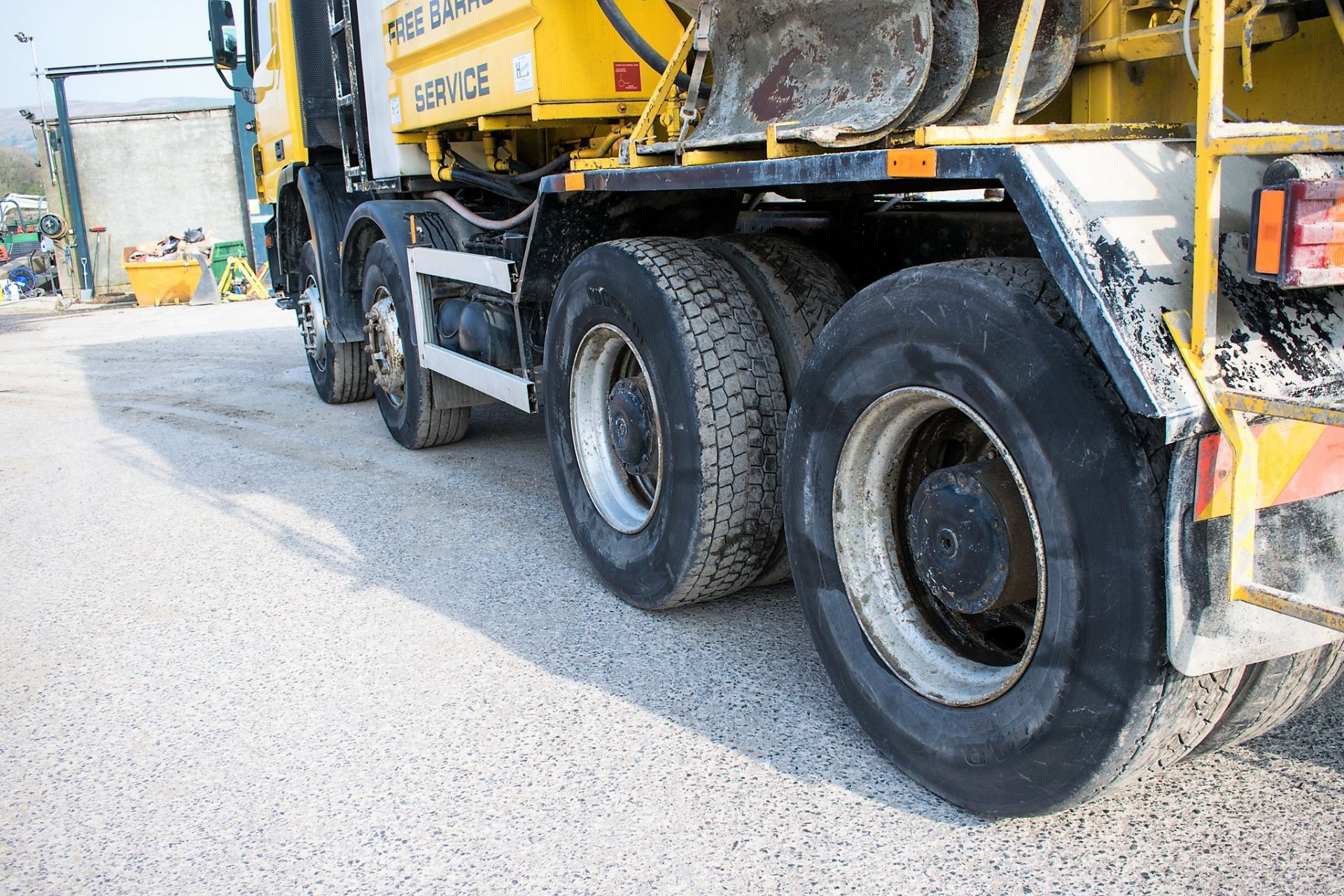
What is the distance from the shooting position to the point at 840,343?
2508mm

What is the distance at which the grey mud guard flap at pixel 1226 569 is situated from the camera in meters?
1.87

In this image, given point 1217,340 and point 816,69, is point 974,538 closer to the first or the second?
point 1217,340

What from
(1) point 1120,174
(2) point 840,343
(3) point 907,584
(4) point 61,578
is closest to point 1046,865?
(3) point 907,584

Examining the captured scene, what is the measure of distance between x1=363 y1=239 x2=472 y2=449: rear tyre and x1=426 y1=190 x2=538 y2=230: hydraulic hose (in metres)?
0.38

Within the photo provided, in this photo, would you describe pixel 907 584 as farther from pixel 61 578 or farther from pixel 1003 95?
pixel 61 578

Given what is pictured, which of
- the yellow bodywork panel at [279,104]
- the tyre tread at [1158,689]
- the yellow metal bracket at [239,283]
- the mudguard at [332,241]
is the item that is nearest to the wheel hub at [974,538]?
the tyre tread at [1158,689]

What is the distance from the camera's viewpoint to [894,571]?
269cm

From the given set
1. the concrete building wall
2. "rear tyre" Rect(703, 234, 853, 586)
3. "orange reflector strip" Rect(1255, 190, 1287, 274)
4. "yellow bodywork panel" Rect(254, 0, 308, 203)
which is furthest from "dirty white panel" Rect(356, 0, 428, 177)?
the concrete building wall

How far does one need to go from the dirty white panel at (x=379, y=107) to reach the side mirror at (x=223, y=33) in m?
2.16

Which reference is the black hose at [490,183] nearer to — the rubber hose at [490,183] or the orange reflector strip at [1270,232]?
the rubber hose at [490,183]

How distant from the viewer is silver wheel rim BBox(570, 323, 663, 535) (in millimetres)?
3838

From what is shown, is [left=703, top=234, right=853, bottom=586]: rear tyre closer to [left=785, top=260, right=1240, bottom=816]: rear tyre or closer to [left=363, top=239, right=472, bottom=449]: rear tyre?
[left=785, top=260, right=1240, bottom=816]: rear tyre

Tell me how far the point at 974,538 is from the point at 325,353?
6032 mm

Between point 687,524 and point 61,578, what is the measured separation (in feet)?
9.09
